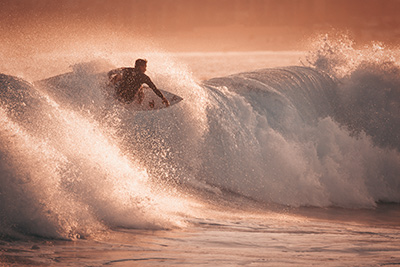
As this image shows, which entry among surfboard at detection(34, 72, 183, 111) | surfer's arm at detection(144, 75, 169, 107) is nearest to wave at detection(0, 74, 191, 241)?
surfboard at detection(34, 72, 183, 111)

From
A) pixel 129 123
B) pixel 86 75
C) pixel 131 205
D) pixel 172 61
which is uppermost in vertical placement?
pixel 172 61

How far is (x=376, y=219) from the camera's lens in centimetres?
852

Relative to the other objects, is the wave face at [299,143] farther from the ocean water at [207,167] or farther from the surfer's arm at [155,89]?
the surfer's arm at [155,89]

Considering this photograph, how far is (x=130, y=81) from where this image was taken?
892 centimetres

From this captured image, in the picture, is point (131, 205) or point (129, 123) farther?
point (129, 123)

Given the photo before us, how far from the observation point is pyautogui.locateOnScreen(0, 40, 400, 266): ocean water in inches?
203

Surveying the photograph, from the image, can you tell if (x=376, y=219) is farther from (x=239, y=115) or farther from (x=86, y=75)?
(x=86, y=75)

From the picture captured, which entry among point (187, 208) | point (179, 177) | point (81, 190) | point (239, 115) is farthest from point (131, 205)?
point (239, 115)

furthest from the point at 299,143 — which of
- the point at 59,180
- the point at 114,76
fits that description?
the point at 59,180

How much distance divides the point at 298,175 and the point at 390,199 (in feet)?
6.50

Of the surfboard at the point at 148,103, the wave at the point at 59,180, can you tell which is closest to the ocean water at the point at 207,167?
the wave at the point at 59,180

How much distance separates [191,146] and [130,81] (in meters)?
1.52

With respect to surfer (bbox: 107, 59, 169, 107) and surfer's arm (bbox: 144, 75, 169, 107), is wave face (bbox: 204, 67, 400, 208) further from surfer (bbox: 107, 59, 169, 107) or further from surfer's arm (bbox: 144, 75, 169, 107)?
surfer (bbox: 107, 59, 169, 107)

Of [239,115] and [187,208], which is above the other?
[239,115]
